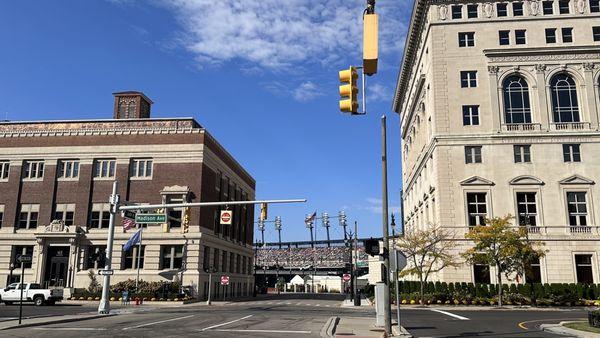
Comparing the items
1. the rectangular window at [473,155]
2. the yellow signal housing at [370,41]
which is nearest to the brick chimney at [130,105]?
the rectangular window at [473,155]

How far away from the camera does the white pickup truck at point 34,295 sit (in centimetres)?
4062

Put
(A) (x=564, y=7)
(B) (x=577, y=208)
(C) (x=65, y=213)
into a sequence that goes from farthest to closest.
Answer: (C) (x=65, y=213) < (A) (x=564, y=7) < (B) (x=577, y=208)

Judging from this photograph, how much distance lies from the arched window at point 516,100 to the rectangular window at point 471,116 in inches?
106

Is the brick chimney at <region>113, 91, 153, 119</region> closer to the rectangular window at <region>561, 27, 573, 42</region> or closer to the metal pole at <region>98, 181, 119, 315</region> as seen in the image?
the metal pole at <region>98, 181, 119, 315</region>

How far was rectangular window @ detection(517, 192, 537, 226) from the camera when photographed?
47938 mm

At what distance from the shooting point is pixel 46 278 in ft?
166

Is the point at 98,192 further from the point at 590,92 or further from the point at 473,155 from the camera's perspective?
the point at 590,92

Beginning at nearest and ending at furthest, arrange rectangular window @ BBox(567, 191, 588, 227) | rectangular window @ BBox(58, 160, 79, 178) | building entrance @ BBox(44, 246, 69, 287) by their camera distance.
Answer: rectangular window @ BBox(567, 191, 588, 227) < building entrance @ BBox(44, 246, 69, 287) < rectangular window @ BBox(58, 160, 79, 178)

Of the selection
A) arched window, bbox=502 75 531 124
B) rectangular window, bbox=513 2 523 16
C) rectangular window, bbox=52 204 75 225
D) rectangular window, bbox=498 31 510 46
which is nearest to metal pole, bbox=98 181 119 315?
rectangular window, bbox=52 204 75 225

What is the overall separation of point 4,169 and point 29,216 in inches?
236

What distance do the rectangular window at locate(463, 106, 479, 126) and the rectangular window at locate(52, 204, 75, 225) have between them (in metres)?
39.5

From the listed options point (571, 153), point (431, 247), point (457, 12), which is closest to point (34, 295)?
point (431, 247)

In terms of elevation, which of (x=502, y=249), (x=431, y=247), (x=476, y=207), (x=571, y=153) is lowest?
(x=502, y=249)

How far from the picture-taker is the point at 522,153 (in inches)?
1945
